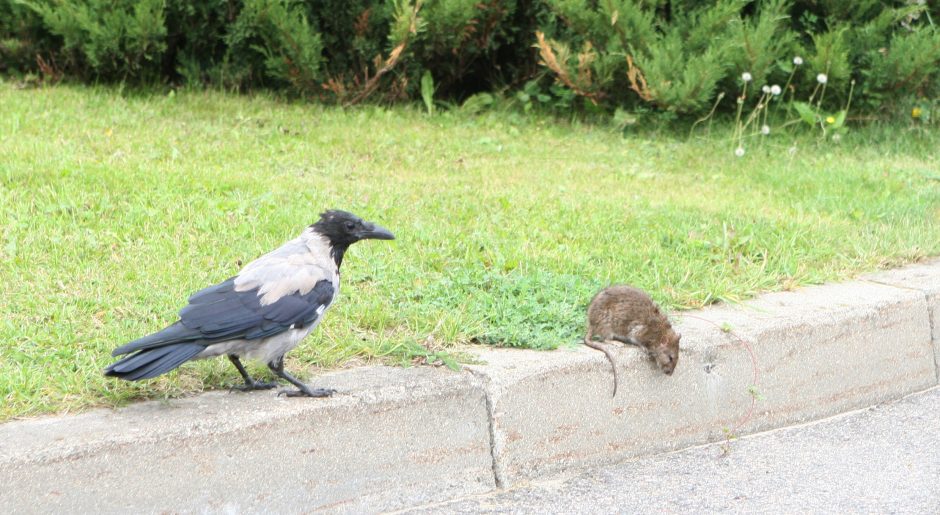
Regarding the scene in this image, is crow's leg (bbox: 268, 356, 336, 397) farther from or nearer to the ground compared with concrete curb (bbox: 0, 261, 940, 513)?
farther from the ground

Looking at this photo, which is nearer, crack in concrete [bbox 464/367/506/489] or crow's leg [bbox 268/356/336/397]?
crow's leg [bbox 268/356/336/397]

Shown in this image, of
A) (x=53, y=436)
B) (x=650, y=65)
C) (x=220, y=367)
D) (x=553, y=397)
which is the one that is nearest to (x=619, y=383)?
(x=553, y=397)

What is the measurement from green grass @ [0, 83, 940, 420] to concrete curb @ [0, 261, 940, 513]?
0.28m

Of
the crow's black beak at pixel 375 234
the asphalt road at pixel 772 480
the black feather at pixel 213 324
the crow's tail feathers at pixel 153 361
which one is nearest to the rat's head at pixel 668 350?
the asphalt road at pixel 772 480

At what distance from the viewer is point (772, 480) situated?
171 inches

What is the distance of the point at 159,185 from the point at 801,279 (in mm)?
3776

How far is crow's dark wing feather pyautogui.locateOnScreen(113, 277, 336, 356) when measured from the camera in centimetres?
383

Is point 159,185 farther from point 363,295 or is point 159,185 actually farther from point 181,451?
point 181,451

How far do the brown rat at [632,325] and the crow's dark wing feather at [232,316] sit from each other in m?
1.28

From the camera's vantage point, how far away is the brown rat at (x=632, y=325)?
460 cm

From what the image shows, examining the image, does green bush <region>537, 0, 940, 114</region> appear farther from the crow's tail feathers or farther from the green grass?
the crow's tail feathers

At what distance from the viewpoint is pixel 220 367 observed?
172 inches

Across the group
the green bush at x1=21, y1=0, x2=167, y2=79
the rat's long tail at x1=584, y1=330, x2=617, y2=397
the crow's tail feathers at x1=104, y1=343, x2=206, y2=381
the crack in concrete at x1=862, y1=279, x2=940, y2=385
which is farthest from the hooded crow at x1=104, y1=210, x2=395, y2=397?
the green bush at x1=21, y1=0, x2=167, y2=79

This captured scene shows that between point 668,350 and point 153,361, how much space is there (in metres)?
2.12
